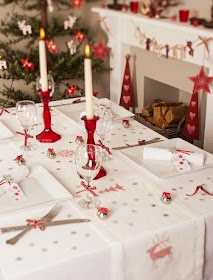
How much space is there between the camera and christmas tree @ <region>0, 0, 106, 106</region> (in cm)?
371

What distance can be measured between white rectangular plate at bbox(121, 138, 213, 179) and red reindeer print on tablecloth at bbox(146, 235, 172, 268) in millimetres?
311

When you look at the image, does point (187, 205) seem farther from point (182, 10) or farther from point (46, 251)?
point (182, 10)

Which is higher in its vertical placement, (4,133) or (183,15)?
(183,15)

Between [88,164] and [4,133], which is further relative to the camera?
[4,133]

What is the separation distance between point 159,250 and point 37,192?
A: 0.46 m

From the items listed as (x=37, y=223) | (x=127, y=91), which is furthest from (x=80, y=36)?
(x=37, y=223)

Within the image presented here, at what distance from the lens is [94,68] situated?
3.89 metres

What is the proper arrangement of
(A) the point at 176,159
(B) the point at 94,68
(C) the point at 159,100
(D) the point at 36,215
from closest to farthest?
1. (D) the point at 36,215
2. (A) the point at 176,159
3. (C) the point at 159,100
4. (B) the point at 94,68

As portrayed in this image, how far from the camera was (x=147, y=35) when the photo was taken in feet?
11.0

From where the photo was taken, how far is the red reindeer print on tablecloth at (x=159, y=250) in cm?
138

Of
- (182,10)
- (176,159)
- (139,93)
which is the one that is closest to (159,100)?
(139,93)

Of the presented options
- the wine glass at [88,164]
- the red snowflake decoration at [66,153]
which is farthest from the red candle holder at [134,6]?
the wine glass at [88,164]

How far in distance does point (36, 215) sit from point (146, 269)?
0.35 meters

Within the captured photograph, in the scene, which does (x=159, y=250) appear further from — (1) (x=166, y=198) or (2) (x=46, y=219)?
(2) (x=46, y=219)
